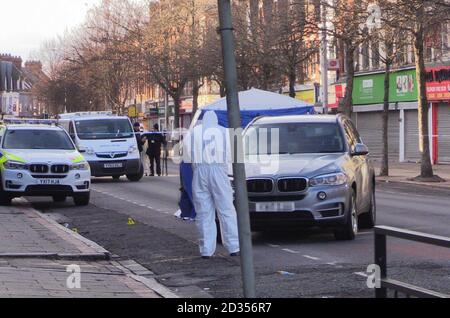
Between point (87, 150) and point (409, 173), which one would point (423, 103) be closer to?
point (409, 173)

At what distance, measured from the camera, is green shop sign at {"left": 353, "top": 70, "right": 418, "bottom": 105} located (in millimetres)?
38219

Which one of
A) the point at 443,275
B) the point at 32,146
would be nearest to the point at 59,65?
the point at 32,146

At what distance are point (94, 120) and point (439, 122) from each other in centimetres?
1628

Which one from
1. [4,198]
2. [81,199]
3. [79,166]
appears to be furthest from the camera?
[81,199]

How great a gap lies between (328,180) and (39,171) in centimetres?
823

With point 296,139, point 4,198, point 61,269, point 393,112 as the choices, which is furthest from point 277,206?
point 393,112

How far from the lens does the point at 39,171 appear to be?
17828mm

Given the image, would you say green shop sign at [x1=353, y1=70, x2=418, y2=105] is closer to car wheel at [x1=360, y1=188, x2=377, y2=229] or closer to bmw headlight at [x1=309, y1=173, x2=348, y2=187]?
car wheel at [x1=360, y1=188, x2=377, y2=229]

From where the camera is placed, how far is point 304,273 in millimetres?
9234

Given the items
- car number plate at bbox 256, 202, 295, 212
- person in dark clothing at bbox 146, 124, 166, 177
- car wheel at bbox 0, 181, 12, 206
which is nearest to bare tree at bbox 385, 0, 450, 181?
person in dark clothing at bbox 146, 124, 166, 177

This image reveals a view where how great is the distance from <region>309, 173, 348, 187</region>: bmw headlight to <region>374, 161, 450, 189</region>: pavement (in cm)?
1381

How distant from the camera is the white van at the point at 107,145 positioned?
27.1 m

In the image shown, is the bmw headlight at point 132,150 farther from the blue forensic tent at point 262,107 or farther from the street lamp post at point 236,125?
the street lamp post at point 236,125

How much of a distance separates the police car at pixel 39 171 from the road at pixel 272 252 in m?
0.49
